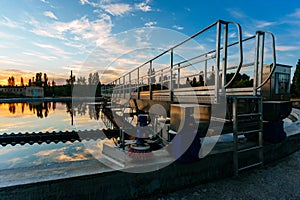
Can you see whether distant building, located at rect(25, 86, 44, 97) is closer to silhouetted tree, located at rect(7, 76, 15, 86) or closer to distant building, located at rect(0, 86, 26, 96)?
distant building, located at rect(0, 86, 26, 96)

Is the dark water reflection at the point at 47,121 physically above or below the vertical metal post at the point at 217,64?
below

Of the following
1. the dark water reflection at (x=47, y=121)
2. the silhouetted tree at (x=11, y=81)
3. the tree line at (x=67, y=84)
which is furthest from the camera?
the silhouetted tree at (x=11, y=81)

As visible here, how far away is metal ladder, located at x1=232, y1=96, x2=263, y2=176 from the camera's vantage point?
2.48m

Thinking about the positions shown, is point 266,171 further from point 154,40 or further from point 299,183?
point 154,40

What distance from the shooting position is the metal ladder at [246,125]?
2480 millimetres

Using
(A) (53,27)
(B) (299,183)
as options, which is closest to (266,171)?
(B) (299,183)

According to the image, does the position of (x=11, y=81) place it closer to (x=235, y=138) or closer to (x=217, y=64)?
(x=217, y=64)

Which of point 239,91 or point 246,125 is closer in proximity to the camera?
point 246,125

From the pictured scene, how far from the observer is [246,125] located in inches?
105

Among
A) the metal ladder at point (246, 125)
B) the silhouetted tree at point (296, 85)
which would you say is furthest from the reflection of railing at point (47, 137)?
the silhouetted tree at point (296, 85)

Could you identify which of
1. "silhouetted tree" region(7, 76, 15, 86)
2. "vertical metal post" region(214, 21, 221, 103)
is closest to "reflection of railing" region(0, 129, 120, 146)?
"vertical metal post" region(214, 21, 221, 103)

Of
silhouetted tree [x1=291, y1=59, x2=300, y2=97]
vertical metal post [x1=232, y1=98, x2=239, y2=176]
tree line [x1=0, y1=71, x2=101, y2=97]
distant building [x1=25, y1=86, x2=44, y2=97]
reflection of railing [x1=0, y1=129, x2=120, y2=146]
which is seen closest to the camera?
vertical metal post [x1=232, y1=98, x2=239, y2=176]

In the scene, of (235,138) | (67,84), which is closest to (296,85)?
(235,138)

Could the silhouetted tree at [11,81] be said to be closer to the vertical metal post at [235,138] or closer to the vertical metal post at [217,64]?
the vertical metal post at [217,64]
